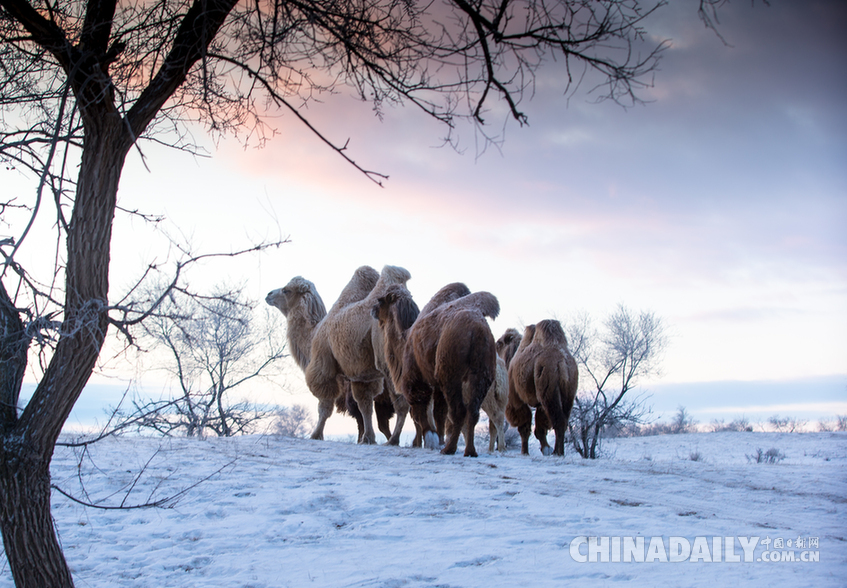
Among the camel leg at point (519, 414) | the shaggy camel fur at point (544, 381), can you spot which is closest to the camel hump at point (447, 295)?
the shaggy camel fur at point (544, 381)

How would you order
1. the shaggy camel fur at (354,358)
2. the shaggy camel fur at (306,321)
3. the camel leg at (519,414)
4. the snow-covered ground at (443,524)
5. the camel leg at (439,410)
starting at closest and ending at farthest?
the snow-covered ground at (443,524), the camel leg at (439,410), the shaggy camel fur at (354,358), the camel leg at (519,414), the shaggy camel fur at (306,321)

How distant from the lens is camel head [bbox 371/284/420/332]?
923cm

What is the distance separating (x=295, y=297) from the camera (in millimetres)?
12250

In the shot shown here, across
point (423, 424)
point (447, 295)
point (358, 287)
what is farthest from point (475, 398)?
point (358, 287)

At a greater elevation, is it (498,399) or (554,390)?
(554,390)

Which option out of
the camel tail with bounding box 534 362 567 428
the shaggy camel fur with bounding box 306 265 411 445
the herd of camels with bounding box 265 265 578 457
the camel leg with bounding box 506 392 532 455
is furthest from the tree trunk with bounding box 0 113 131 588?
the camel leg with bounding box 506 392 532 455

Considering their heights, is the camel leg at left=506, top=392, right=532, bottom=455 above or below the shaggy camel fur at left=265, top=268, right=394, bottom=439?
below

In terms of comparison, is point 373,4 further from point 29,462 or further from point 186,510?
point 186,510

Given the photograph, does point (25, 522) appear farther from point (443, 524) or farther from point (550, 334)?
point (550, 334)

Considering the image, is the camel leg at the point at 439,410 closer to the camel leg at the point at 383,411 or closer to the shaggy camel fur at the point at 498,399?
the shaggy camel fur at the point at 498,399

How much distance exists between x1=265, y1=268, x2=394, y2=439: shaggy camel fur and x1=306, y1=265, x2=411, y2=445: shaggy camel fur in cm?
64

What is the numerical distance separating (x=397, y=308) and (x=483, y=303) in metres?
1.45

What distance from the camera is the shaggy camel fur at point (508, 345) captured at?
44.0 ft

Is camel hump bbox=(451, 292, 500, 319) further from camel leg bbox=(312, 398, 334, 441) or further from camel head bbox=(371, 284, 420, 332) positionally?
camel leg bbox=(312, 398, 334, 441)
